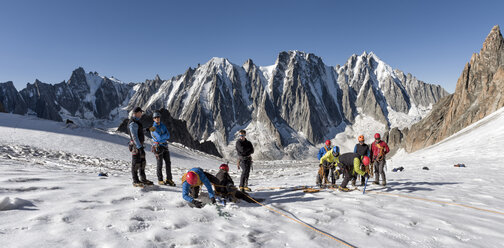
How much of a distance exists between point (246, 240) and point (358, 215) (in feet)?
11.6

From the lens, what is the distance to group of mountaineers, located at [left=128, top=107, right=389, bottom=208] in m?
7.07

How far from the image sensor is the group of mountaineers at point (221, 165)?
7074 mm

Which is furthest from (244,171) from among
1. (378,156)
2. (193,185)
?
(378,156)

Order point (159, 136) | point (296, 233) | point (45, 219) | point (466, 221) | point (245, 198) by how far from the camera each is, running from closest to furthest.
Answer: point (45, 219) → point (296, 233) → point (466, 221) → point (245, 198) → point (159, 136)

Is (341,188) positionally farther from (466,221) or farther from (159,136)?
(159,136)

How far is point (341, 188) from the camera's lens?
32.2ft

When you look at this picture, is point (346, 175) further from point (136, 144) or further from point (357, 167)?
point (136, 144)

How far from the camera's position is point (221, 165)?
826 cm

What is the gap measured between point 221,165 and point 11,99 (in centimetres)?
22371

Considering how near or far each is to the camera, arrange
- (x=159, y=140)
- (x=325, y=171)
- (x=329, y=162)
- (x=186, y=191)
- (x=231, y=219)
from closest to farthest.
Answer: (x=231, y=219), (x=186, y=191), (x=159, y=140), (x=329, y=162), (x=325, y=171)

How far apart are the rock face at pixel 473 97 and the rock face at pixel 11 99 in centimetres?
22356

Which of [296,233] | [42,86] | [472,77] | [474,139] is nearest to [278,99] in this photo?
[472,77]

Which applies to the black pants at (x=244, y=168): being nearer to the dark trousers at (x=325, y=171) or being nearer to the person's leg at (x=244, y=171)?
the person's leg at (x=244, y=171)

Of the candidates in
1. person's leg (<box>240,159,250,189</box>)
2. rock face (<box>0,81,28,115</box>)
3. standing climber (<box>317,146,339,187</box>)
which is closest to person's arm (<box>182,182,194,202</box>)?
person's leg (<box>240,159,250,189</box>)
